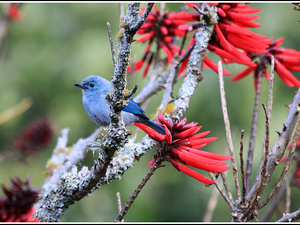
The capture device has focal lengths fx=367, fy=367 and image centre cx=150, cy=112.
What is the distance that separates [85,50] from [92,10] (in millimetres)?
1116

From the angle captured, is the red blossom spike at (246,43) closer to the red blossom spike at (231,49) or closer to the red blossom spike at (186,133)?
the red blossom spike at (231,49)

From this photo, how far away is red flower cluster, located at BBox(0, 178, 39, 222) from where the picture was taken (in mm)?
1186

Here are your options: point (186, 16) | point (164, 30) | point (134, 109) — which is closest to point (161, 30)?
point (164, 30)

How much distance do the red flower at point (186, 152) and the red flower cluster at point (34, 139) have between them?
1101 mm

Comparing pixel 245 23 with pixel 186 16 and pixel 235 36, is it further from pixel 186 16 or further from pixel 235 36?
pixel 186 16

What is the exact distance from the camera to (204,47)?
4.89ft

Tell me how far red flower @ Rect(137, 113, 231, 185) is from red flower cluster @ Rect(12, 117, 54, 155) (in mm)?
1101

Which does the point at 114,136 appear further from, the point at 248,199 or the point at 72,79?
the point at 72,79

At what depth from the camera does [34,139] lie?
2.02 m

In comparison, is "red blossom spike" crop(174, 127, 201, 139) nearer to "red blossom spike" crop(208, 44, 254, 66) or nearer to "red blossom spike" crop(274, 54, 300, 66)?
"red blossom spike" crop(208, 44, 254, 66)

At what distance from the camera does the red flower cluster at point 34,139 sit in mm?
2006

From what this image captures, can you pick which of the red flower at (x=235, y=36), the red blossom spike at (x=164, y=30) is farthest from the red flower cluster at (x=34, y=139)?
the red flower at (x=235, y=36)

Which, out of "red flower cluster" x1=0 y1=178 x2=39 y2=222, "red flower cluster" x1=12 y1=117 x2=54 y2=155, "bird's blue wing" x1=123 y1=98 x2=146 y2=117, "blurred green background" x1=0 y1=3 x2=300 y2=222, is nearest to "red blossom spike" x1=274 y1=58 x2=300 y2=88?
"bird's blue wing" x1=123 y1=98 x2=146 y2=117

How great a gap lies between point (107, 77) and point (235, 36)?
3140 mm
